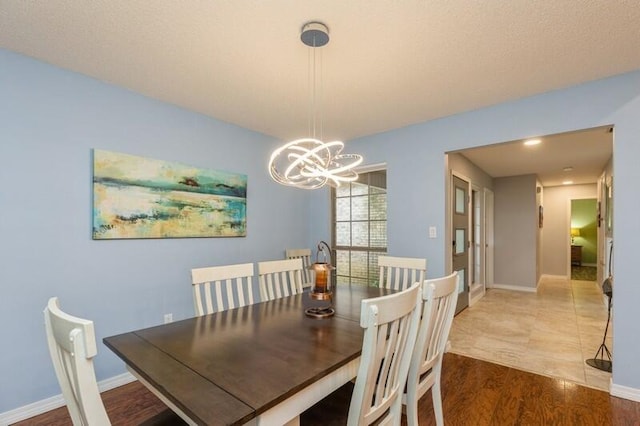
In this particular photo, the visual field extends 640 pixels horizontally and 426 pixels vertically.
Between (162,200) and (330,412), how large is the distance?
225cm

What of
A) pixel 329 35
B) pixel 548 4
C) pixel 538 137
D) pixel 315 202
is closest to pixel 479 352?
pixel 538 137

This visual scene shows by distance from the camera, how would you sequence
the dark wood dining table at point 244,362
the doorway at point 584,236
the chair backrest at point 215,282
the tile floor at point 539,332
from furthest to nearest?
the doorway at point 584,236
the tile floor at point 539,332
the chair backrest at point 215,282
the dark wood dining table at point 244,362

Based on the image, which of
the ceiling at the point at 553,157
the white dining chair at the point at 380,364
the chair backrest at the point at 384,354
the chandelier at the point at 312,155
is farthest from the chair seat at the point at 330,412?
the ceiling at the point at 553,157

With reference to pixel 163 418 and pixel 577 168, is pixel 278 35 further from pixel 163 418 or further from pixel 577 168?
pixel 577 168

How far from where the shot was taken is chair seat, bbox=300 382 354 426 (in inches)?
50.8

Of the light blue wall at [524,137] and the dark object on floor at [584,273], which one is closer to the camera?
the light blue wall at [524,137]

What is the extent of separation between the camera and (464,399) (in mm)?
2266

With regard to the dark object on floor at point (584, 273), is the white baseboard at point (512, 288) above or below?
above

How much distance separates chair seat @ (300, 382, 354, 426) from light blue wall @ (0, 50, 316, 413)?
1.94m

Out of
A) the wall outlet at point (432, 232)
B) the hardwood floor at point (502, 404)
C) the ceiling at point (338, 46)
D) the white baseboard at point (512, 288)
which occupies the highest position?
the ceiling at point (338, 46)

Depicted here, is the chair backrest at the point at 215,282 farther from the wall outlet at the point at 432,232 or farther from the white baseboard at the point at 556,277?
the white baseboard at the point at 556,277

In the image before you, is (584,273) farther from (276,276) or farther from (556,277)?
(276,276)

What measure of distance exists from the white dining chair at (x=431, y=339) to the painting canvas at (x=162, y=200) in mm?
2272

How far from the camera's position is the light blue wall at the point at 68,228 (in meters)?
2.02
